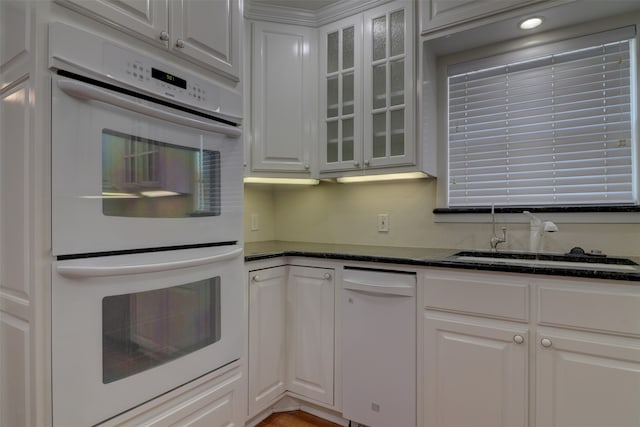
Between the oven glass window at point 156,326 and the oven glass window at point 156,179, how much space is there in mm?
266

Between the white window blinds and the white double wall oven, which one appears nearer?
the white double wall oven

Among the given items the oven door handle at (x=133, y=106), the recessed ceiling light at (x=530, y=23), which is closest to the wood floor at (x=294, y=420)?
the oven door handle at (x=133, y=106)

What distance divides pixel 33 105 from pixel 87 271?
1.48 feet

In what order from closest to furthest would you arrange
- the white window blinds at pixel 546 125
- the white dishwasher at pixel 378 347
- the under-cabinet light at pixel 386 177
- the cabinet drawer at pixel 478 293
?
1. the cabinet drawer at pixel 478 293
2. the white dishwasher at pixel 378 347
3. the white window blinds at pixel 546 125
4. the under-cabinet light at pixel 386 177

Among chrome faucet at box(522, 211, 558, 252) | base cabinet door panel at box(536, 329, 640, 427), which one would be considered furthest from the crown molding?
base cabinet door panel at box(536, 329, 640, 427)

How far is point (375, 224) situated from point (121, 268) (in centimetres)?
165

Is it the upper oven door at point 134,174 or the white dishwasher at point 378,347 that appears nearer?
the upper oven door at point 134,174

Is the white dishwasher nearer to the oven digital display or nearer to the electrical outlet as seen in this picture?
the electrical outlet

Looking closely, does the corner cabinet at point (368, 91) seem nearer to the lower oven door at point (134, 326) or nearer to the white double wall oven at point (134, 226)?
the white double wall oven at point (134, 226)

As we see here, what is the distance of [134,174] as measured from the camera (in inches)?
42.4

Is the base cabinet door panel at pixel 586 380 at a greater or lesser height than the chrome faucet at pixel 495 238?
lesser

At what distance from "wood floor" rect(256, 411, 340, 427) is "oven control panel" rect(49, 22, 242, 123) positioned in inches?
64.7

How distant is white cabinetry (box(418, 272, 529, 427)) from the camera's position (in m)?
1.42

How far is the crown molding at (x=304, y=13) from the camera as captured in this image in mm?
2105
